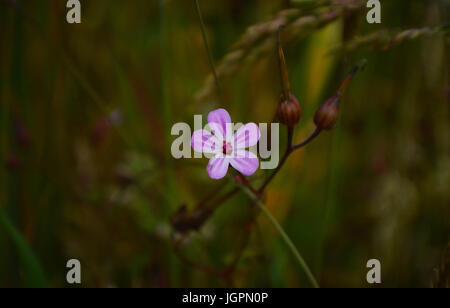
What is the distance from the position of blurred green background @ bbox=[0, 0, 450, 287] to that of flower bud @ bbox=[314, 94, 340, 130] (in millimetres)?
324

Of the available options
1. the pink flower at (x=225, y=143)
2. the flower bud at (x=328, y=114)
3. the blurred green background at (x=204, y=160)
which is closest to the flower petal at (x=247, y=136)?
the pink flower at (x=225, y=143)

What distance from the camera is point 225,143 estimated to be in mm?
768

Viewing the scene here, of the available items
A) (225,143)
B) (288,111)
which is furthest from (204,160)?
(288,111)

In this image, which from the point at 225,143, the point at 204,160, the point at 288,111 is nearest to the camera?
the point at 288,111

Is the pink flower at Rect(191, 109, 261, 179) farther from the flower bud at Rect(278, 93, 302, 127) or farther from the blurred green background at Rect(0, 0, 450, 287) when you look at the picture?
the blurred green background at Rect(0, 0, 450, 287)

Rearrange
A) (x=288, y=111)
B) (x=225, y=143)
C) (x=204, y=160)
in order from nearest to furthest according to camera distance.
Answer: (x=288, y=111)
(x=225, y=143)
(x=204, y=160)

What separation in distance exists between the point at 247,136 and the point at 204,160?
2.45 feet

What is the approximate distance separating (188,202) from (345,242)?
1.83 ft

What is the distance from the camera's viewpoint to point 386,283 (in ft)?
3.73

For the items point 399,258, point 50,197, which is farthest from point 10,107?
point 399,258

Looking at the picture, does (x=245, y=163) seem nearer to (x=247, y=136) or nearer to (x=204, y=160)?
(x=247, y=136)

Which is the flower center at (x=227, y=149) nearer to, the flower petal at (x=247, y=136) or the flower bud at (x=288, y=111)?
the flower petal at (x=247, y=136)

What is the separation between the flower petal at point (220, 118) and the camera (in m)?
0.72

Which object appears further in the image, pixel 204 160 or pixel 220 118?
pixel 204 160
